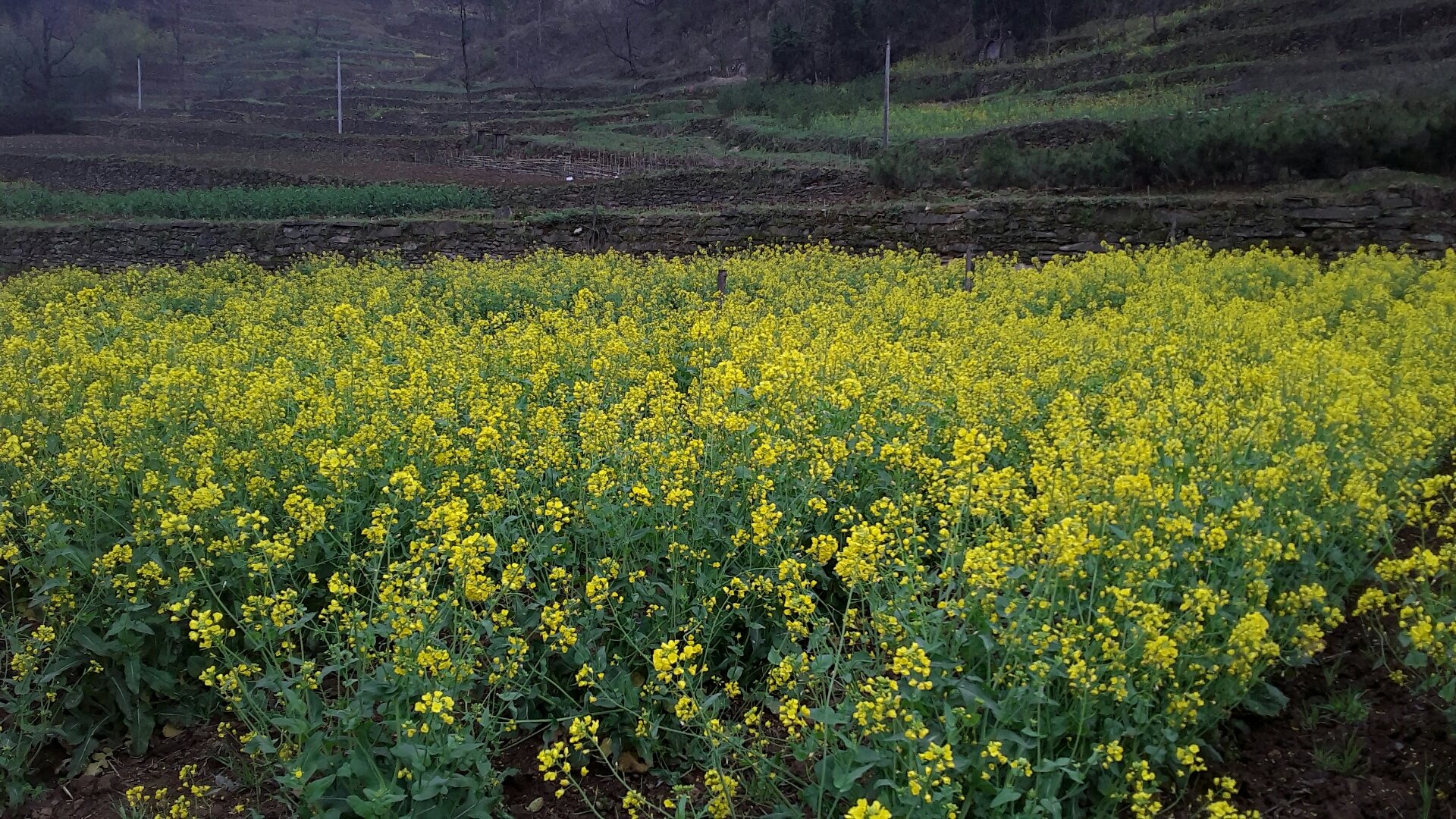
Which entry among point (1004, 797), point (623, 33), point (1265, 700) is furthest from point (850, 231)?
point (623, 33)

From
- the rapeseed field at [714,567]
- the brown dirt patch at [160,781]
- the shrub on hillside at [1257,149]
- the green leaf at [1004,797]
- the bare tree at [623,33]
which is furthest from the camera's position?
the bare tree at [623,33]

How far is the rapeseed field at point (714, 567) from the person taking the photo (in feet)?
8.69

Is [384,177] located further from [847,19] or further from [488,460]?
[488,460]

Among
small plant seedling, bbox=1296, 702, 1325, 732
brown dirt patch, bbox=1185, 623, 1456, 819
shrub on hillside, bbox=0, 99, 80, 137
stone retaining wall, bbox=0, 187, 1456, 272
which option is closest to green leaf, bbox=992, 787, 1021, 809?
brown dirt patch, bbox=1185, 623, 1456, 819

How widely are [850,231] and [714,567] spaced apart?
12.5 metres

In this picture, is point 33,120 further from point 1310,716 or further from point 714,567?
point 1310,716

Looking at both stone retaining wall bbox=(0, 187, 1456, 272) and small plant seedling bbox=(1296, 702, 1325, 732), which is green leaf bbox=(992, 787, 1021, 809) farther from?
stone retaining wall bbox=(0, 187, 1456, 272)

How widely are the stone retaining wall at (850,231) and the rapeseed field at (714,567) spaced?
311 inches

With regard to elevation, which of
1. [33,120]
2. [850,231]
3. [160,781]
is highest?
[33,120]

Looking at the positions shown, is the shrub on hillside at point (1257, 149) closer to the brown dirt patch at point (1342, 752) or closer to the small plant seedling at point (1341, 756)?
the brown dirt patch at point (1342, 752)

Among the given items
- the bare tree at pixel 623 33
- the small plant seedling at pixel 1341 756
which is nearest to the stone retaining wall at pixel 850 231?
the small plant seedling at pixel 1341 756

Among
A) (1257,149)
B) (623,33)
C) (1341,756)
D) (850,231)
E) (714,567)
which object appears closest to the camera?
(1341,756)

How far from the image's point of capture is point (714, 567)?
11.5 ft

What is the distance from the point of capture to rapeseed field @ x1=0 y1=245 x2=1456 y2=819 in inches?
104
